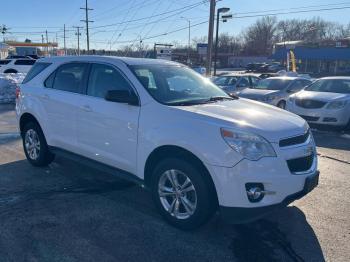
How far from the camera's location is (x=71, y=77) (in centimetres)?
553

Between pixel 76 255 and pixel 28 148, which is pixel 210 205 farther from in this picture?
pixel 28 148

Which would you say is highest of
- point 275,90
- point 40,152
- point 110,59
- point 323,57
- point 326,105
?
point 323,57

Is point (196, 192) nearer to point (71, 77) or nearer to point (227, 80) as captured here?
point (71, 77)

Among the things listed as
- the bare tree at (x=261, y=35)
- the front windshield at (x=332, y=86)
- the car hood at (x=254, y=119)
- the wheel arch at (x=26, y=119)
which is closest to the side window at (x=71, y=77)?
the wheel arch at (x=26, y=119)

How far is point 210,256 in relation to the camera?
11.7 feet

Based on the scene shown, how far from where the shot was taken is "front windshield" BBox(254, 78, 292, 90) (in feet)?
Result: 44.6

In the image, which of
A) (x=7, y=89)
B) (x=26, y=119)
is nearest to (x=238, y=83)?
(x=7, y=89)

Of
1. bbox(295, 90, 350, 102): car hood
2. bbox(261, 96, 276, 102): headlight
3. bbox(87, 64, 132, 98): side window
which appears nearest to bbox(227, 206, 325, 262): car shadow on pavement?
bbox(87, 64, 132, 98): side window

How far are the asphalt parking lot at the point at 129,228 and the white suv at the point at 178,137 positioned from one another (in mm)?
324

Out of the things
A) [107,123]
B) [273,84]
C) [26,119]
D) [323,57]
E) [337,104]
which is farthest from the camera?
[323,57]

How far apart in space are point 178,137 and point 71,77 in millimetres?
2394

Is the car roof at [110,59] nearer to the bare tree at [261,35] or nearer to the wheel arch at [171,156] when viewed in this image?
the wheel arch at [171,156]

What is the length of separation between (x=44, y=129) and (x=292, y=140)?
3794 mm

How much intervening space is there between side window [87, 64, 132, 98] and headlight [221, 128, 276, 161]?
1553mm
